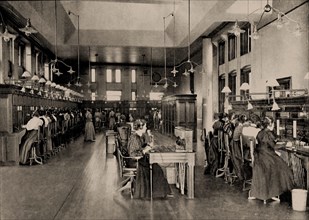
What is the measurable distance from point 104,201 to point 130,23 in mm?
12590

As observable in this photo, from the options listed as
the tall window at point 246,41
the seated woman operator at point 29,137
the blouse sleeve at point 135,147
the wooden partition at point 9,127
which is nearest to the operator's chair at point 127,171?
the blouse sleeve at point 135,147

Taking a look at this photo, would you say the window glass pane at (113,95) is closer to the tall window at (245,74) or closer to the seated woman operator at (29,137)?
the tall window at (245,74)

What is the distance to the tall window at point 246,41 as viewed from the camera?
13.6 metres

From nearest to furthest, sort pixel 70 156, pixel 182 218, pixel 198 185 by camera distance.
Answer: pixel 182 218, pixel 198 185, pixel 70 156

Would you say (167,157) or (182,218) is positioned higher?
(167,157)

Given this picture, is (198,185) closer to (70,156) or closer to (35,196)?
(35,196)

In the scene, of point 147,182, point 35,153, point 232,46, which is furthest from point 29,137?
point 232,46

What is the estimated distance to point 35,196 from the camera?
20.0 feet

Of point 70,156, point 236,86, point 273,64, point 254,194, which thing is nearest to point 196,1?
point 273,64

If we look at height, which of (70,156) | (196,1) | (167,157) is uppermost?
(196,1)

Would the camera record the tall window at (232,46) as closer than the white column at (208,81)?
Yes

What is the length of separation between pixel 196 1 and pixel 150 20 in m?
5.66

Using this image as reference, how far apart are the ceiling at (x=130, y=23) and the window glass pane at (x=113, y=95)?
281 inches

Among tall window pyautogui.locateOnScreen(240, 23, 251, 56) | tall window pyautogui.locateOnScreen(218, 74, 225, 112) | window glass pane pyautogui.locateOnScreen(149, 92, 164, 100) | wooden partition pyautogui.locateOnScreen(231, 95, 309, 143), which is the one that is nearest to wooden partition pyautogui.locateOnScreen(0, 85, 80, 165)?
wooden partition pyautogui.locateOnScreen(231, 95, 309, 143)
